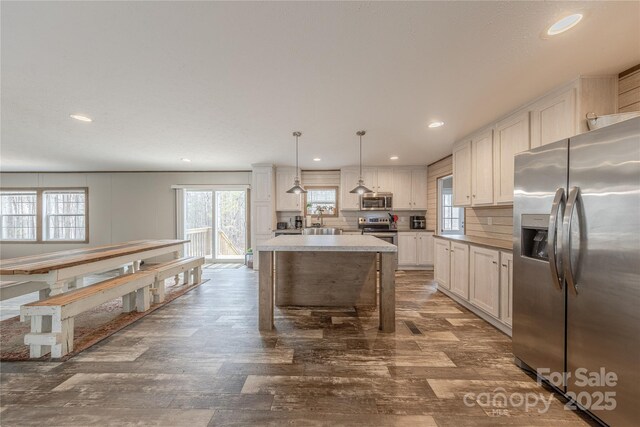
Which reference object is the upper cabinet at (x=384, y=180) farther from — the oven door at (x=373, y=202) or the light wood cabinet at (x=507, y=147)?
the light wood cabinet at (x=507, y=147)

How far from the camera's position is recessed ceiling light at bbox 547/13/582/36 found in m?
1.50

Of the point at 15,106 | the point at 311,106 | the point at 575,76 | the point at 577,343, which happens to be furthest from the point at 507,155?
the point at 15,106

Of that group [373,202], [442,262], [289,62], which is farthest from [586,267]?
[373,202]

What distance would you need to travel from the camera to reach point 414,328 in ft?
9.01

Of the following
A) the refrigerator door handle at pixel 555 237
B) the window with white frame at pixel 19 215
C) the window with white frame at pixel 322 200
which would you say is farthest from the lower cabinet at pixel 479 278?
the window with white frame at pixel 19 215

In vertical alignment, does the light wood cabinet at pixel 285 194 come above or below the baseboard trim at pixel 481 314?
above

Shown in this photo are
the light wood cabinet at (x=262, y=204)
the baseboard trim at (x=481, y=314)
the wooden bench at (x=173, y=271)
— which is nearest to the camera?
the baseboard trim at (x=481, y=314)

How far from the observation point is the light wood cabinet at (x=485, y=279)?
2.68m

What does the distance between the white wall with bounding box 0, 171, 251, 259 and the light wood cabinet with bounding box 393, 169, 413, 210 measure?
11.7 ft

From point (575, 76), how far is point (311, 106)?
7.55 feet

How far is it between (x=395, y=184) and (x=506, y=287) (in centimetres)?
363

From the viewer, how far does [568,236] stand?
1.54 meters

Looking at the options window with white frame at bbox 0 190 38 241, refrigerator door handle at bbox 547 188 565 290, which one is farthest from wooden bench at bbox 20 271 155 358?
window with white frame at bbox 0 190 38 241

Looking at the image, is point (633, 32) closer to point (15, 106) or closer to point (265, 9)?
point (265, 9)
